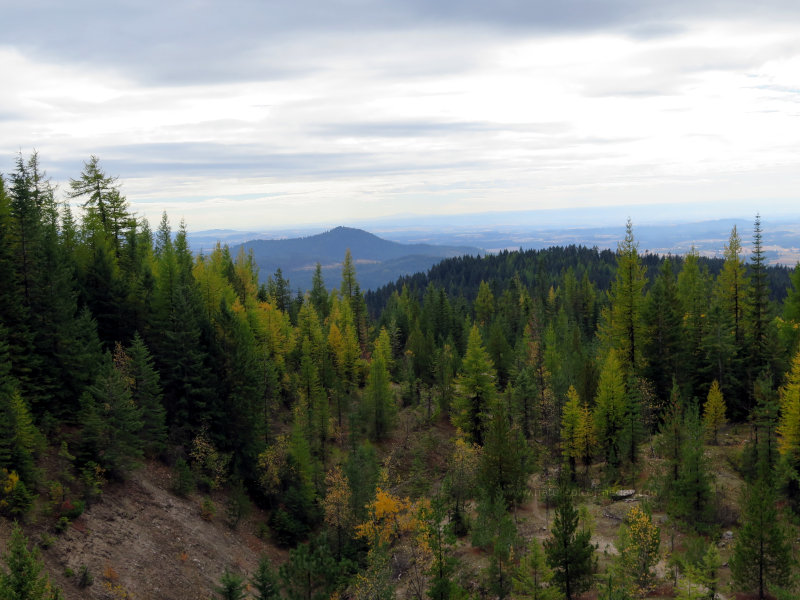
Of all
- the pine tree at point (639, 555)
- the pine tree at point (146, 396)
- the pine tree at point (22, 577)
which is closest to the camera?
the pine tree at point (22, 577)

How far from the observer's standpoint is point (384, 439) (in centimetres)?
5866

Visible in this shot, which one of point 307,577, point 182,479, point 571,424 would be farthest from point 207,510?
point 571,424

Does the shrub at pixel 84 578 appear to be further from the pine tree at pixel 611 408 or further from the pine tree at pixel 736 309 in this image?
the pine tree at pixel 736 309

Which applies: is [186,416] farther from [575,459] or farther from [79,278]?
[575,459]

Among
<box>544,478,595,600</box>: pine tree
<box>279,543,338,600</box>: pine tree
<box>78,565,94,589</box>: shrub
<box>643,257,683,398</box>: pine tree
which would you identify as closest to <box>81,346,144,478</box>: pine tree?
<box>78,565,94,589</box>: shrub

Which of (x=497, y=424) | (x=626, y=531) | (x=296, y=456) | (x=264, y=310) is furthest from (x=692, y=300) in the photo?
(x=264, y=310)

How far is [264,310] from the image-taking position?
61.3m

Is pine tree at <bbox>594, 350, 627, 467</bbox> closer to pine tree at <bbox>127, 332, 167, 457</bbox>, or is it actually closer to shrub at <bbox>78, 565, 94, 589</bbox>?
pine tree at <bbox>127, 332, 167, 457</bbox>

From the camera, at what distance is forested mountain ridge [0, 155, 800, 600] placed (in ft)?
87.6

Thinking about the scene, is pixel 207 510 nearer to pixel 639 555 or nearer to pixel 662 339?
pixel 639 555

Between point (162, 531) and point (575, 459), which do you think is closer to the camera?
point (162, 531)

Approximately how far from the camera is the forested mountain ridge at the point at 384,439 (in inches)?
1051

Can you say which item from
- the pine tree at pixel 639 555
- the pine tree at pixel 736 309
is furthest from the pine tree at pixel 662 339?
the pine tree at pixel 639 555

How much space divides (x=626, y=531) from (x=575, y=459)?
59.6 feet
